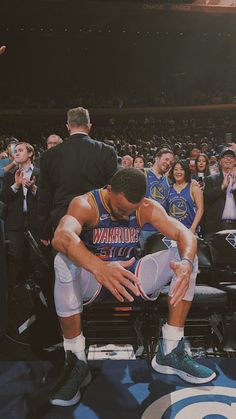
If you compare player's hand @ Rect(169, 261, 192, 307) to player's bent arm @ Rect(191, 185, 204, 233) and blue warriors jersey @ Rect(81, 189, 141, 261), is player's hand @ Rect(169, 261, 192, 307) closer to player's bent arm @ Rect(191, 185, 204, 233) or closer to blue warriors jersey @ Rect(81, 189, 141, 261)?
blue warriors jersey @ Rect(81, 189, 141, 261)

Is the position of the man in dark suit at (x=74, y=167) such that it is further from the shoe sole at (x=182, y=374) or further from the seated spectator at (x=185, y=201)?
the seated spectator at (x=185, y=201)

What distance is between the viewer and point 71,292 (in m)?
2.35

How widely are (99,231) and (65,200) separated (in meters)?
0.61

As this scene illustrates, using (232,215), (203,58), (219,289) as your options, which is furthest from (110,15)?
(219,289)

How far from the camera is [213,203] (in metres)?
4.27

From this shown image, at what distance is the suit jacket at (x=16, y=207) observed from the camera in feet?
13.3

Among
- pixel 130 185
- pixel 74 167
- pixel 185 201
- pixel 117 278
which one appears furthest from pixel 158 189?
pixel 117 278

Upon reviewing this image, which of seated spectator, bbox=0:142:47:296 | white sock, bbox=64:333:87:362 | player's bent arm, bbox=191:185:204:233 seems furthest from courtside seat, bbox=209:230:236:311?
seated spectator, bbox=0:142:47:296

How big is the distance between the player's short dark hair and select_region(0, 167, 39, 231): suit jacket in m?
1.86

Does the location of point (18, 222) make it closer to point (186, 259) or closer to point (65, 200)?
point (65, 200)

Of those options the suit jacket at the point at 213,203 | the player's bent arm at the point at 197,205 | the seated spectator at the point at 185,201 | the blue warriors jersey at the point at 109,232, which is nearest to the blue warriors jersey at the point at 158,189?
the seated spectator at the point at 185,201

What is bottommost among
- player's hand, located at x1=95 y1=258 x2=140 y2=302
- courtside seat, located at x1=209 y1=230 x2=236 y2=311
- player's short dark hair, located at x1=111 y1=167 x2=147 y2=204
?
courtside seat, located at x1=209 y1=230 x2=236 y2=311

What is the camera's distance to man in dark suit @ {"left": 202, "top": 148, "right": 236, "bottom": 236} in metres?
4.19

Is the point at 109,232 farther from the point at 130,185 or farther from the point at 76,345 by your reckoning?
the point at 76,345
